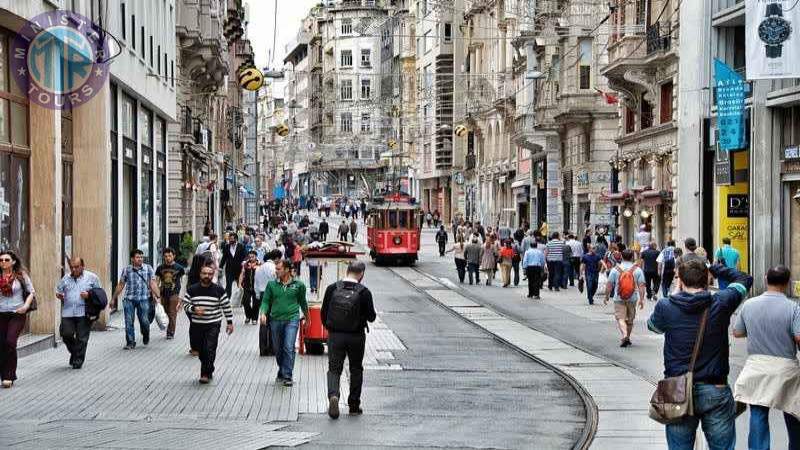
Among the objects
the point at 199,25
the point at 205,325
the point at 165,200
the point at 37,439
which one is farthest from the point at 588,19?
the point at 37,439

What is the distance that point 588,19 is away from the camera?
166 ft

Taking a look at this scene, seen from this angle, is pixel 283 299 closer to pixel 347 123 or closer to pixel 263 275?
pixel 263 275

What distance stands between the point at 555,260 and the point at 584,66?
1743 centimetres

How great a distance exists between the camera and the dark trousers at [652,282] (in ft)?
99.6

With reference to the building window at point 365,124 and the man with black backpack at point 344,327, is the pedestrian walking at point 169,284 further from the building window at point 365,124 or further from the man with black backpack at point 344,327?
the building window at point 365,124

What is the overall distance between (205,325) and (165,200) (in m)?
22.4

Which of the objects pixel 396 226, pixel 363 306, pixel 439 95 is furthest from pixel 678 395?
pixel 439 95

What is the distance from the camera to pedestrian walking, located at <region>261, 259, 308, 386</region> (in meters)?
14.5

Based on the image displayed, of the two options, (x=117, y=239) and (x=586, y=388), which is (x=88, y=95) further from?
(x=586, y=388)

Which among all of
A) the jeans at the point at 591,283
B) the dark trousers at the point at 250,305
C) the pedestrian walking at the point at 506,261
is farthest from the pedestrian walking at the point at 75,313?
the pedestrian walking at the point at 506,261

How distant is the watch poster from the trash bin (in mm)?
12060

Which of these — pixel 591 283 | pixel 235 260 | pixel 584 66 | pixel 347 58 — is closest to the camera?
pixel 235 260

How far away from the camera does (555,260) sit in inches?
1371

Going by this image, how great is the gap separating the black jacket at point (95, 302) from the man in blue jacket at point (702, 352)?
9728mm
